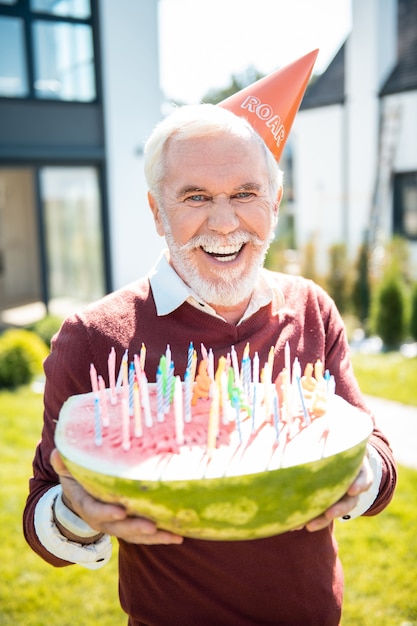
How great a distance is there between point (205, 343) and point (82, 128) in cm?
1064

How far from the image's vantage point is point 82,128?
11641mm

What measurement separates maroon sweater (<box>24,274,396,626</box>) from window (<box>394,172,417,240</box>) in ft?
46.2

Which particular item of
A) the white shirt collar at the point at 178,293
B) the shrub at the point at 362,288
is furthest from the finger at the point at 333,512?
the shrub at the point at 362,288

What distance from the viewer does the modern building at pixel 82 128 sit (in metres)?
10.9

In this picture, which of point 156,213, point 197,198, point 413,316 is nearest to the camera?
point 197,198

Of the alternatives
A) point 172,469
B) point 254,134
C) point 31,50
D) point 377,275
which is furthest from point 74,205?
point 172,469

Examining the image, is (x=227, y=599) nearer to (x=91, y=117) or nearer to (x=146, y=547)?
(x=146, y=547)

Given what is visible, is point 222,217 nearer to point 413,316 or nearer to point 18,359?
point 18,359

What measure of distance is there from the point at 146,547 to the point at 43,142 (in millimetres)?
10558

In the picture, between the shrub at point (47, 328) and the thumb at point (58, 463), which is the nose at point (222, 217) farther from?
the shrub at point (47, 328)

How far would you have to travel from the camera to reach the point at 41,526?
5.72 ft

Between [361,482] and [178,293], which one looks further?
[178,293]

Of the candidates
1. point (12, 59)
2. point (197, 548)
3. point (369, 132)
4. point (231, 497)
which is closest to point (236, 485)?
point (231, 497)

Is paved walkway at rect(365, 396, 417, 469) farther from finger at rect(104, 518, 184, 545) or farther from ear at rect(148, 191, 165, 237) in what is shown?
finger at rect(104, 518, 184, 545)
